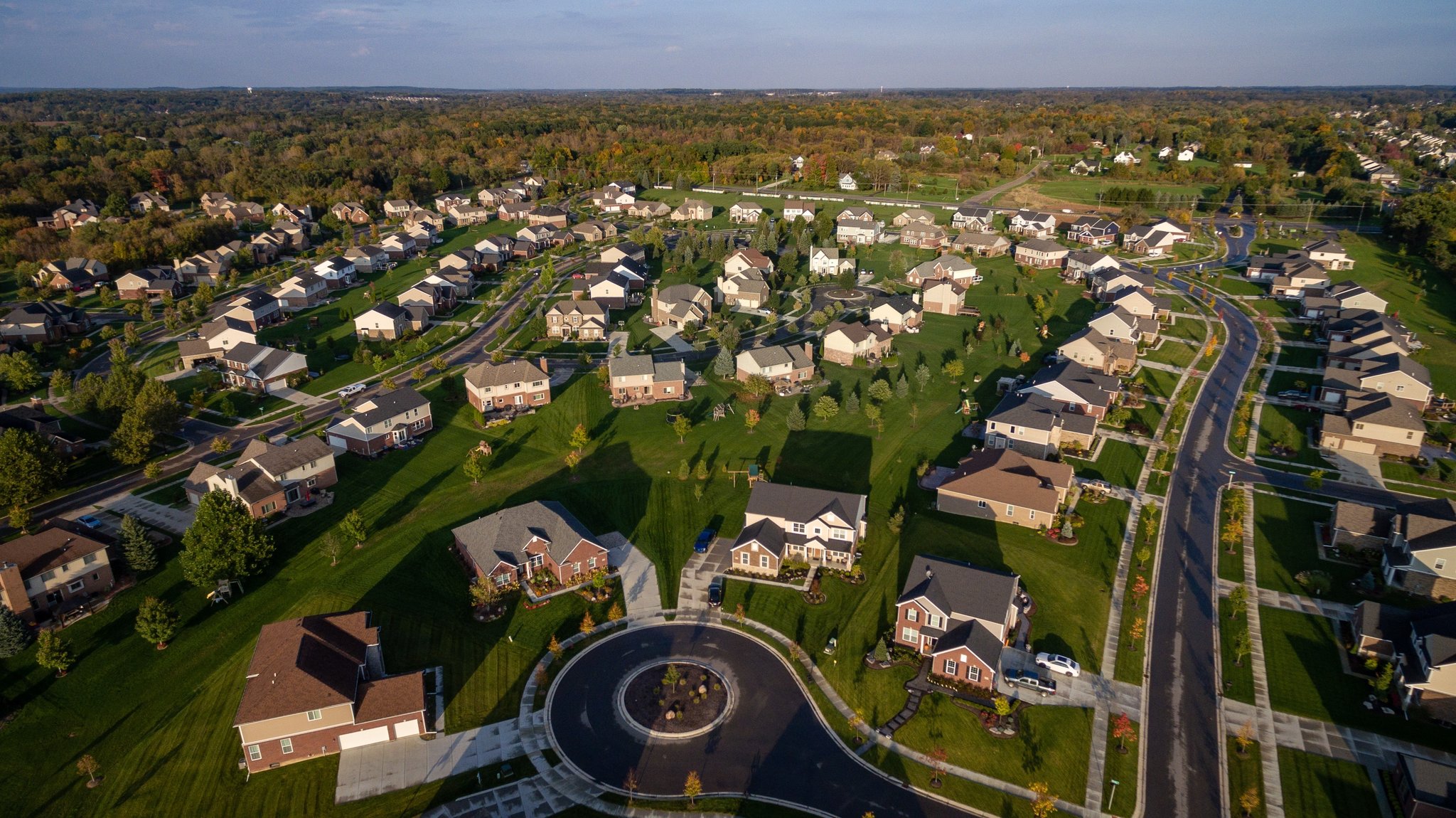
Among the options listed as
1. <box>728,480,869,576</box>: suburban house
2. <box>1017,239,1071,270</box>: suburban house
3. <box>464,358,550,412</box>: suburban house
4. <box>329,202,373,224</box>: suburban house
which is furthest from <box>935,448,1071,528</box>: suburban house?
<box>329,202,373,224</box>: suburban house

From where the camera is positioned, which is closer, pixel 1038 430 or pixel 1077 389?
pixel 1038 430

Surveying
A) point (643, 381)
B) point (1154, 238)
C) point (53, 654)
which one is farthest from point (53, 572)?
point (1154, 238)

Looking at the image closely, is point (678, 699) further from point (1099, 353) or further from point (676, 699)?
point (1099, 353)

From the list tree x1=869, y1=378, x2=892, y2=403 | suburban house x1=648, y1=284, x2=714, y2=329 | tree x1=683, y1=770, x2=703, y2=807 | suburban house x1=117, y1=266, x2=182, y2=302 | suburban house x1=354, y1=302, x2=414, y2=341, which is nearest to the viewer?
tree x1=683, y1=770, x2=703, y2=807

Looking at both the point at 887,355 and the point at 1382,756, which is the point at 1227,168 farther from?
the point at 1382,756

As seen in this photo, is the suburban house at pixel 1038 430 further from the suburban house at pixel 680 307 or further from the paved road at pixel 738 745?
the suburban house at pixel 680 307

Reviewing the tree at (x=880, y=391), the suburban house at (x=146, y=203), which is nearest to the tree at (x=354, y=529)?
the tree at (x=880, y=391)

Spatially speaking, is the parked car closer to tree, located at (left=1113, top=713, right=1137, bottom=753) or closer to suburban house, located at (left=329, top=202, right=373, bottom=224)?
tree, located at (left=1113, top=713, right=1137, bottom=753)

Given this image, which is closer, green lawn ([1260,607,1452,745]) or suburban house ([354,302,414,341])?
green lawn ([1260,607,1452,745])
